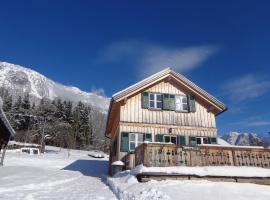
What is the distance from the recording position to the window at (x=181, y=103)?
23.7 metres

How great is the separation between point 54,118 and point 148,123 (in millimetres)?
48599

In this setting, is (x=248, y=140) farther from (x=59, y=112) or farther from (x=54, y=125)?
(x=54, y=125)

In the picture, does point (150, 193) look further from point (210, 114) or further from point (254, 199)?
point (210, 114)

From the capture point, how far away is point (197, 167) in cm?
1289

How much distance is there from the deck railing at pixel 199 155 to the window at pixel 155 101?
30.2 feet

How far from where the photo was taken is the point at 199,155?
1348 centimetres

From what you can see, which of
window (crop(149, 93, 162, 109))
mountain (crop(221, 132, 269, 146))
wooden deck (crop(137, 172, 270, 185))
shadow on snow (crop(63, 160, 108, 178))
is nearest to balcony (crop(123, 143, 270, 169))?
wooden deck (crop(137, 172, 270, 185))

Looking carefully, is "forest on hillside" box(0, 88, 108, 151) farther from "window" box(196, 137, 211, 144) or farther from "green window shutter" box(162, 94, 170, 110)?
"window" box(196, 137, 211, 144)

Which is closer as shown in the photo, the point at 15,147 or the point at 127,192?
the point at 127,192

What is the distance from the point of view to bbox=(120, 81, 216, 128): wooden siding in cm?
2253

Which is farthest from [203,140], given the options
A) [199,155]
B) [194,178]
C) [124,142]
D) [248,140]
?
[248,140]

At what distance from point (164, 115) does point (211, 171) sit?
34.9 feet

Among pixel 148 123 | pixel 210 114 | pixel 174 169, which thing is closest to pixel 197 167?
pixel 174 169

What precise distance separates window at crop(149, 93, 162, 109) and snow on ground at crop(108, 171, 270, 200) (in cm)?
1154
